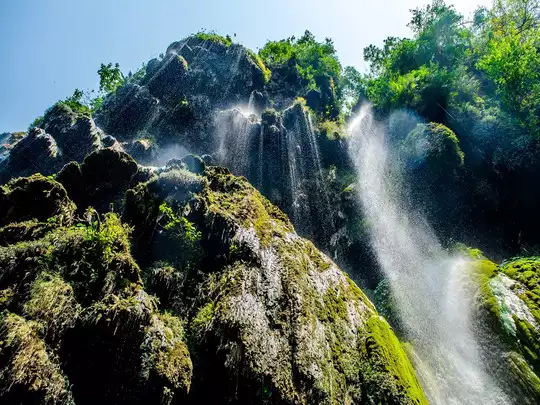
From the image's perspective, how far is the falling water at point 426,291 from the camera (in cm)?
1021

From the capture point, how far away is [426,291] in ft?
46.0

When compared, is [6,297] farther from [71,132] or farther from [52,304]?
[71,132]

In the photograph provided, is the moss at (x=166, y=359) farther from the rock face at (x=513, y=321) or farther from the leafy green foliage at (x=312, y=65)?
the leafy green foliage at (x=312, y=65)

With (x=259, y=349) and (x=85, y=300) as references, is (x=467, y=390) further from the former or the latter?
(x=85, y=300)

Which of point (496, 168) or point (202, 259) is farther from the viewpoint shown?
point (496, 168)

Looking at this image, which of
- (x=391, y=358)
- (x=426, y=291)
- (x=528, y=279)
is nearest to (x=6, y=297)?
(x=391, y=358)

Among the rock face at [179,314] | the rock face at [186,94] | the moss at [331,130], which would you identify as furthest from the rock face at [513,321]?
the rock face at [186,94]

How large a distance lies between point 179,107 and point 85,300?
21841 millimetres

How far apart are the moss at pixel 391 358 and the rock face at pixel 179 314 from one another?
4 cm

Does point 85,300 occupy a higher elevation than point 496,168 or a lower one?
lower

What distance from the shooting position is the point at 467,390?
392 inches

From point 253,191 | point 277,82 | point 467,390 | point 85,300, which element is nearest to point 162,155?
point 253,191

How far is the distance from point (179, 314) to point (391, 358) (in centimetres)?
579

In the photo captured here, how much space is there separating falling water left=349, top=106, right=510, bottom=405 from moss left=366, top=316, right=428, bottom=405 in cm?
208
